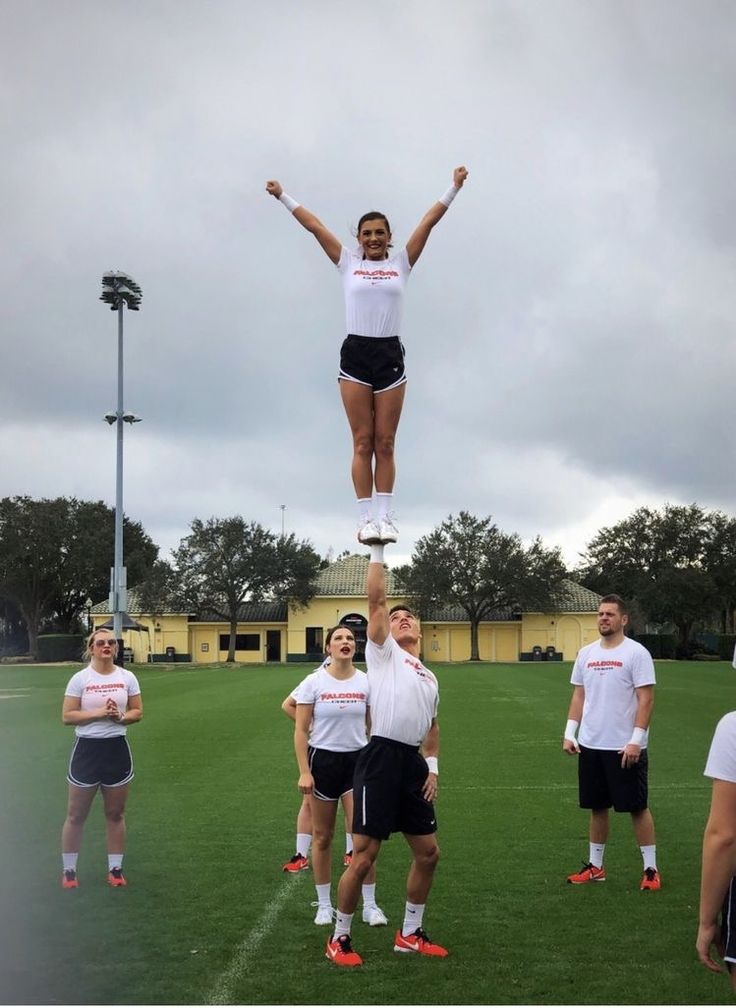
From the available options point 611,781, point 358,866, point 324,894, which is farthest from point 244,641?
point 358,866

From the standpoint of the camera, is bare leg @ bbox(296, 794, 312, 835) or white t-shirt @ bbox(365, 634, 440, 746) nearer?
white t-shirt @ bbox(365, 634, 440, 746)

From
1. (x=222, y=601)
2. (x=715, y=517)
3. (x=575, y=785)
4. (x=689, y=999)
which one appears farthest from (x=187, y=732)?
(x=715, y=517)

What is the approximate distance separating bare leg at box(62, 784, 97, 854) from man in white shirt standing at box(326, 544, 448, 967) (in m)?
2.99

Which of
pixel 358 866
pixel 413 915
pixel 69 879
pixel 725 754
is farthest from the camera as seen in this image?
pixel 69 879

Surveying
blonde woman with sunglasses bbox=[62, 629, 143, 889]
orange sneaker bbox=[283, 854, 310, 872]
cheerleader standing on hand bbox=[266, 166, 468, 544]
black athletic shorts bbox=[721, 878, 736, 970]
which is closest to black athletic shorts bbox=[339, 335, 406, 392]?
cheerleader standing on hand bbox=[266, 166, 468, 544]

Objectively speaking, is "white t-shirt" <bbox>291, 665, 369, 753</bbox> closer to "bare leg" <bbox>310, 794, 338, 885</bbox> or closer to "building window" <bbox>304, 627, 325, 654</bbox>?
"bare leg" <bbox>310, 794, 338, 885</bbox>

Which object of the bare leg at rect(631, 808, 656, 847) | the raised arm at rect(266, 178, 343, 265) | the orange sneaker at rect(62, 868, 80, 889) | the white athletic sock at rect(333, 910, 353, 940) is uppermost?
the raised arm at rect(266, 178, 343, 265)

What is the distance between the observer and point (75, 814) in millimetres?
8867

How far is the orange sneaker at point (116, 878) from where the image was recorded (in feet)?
29.7

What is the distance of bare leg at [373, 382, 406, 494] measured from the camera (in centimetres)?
510

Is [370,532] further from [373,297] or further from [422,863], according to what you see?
[422,863]

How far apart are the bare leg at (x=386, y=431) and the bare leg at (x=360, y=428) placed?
1.3 inches

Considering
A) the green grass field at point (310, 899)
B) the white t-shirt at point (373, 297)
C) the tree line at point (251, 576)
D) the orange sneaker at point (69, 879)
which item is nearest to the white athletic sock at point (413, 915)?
the green grass field at point (310, 899)

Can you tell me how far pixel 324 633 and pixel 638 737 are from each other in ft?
228
